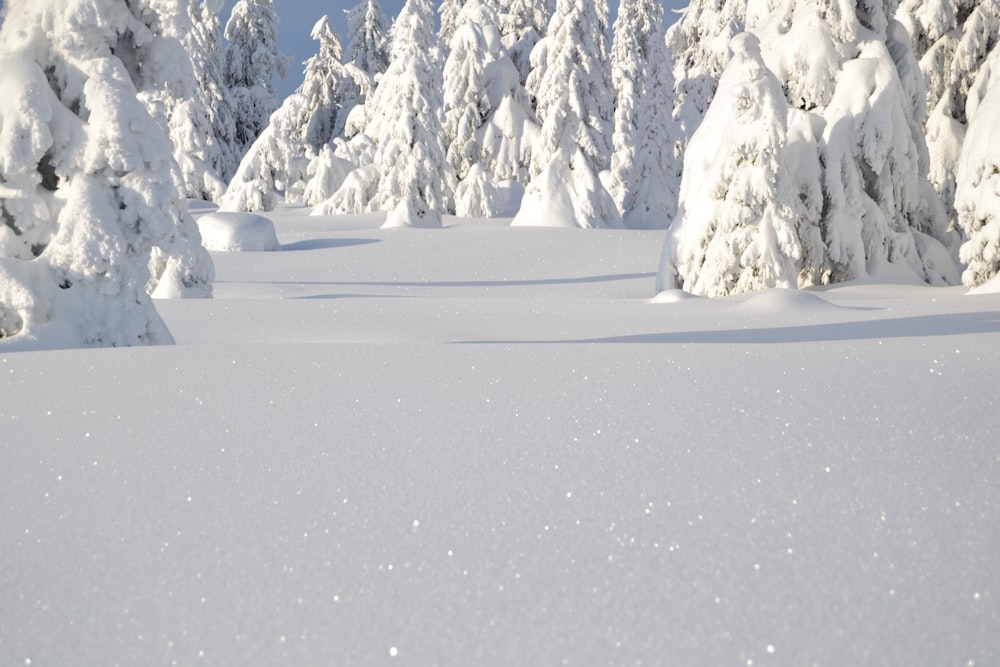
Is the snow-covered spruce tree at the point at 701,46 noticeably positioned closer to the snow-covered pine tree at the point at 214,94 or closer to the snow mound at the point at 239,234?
the snow mound at the point at 239,234

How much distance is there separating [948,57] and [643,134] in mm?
17082

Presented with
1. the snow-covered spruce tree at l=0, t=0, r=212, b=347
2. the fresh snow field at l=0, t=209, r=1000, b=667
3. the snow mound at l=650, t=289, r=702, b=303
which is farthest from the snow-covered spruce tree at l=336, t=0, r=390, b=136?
the fresh snow field at l=0, t=209, r=1000, b=667

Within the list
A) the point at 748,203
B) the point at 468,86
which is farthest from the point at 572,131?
the point at 748,203

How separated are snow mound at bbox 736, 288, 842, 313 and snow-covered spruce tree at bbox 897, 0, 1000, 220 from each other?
10.1 m

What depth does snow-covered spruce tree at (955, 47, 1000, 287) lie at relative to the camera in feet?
33.9

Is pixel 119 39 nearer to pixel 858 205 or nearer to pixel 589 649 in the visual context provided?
pixel 589 649

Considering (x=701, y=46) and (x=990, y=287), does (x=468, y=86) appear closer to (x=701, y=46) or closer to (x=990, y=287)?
(x=701, y=46)

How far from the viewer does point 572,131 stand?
24875 mm

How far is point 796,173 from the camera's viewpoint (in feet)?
39.1

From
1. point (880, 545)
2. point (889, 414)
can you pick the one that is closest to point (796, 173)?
point (889, 414)

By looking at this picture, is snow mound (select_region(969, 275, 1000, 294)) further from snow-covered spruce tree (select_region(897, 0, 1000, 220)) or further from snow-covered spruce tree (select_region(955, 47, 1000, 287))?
snow-covered spruce tree (select_region(897, 0, 1000, 220))

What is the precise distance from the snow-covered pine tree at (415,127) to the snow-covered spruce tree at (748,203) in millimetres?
13450

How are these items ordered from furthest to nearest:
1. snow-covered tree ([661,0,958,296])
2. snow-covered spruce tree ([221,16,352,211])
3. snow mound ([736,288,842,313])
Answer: snow-covered spruce tree ([221,16,352,211]), snow-covered tree ([661,0,958,296]), snow mound ([736,288,842,313])

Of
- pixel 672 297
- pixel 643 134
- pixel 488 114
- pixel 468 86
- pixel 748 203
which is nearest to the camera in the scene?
pixel 672 297
